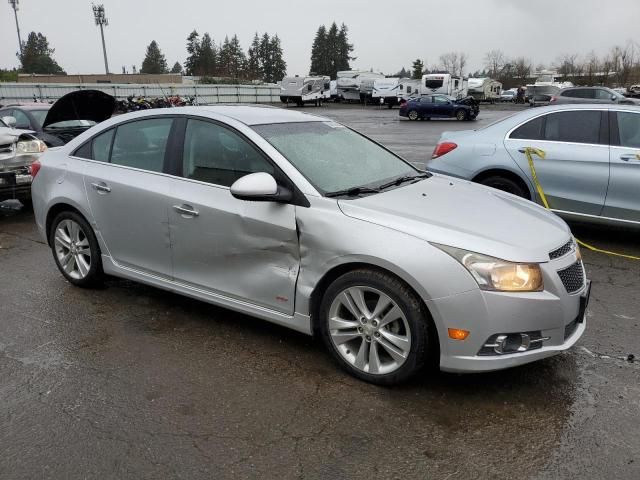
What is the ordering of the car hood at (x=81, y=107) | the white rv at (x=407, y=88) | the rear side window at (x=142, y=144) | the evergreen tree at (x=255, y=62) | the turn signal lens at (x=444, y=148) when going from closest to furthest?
the rear side window at (x=142, y=144)
the turn signal lens at (x=444, y=148)
the car hood at (x=81, y=107)
the white rv at (x=407, y=88)
the evergreen tree at (x=255, y=62)

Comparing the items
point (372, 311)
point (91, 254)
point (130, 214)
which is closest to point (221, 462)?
point (372, 311)

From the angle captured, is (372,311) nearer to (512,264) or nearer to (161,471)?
(512,264)

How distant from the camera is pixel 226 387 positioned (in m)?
3.34

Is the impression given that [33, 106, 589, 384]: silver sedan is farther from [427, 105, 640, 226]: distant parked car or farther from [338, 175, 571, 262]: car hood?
[427, 105, 640, 226]: distant parked car

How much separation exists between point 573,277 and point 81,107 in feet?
30.5

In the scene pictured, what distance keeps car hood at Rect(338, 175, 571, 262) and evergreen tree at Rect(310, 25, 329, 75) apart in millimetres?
100043

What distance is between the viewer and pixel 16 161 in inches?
313

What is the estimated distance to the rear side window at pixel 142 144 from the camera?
4246 millimetres

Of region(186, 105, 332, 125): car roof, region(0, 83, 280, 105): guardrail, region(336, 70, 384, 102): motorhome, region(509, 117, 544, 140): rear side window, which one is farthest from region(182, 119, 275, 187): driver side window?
region(336, 70, 384, 102): motorhome

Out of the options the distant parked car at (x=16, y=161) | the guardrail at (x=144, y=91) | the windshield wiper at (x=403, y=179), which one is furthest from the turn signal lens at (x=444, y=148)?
the guardrail at (x=144, y=91)

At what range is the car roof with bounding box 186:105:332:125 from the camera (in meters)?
4.08

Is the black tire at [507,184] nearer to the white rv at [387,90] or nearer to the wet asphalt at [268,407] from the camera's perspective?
the wet asphalt at [268,407]

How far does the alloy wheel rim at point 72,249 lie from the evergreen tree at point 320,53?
99010 millimetres

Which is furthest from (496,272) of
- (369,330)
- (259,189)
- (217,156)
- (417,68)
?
(417,68)
